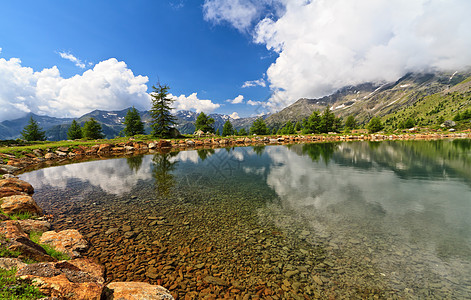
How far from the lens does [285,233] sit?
9062 mm

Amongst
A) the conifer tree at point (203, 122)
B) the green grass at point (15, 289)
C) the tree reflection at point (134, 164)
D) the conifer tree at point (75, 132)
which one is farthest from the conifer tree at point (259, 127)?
the green grass at point (15, 289)

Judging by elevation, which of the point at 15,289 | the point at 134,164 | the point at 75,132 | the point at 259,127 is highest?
the point at 259,127

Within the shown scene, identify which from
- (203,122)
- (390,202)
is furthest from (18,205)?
(203,122)

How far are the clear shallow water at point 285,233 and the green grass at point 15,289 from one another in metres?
3.58

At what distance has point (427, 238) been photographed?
8133 mm

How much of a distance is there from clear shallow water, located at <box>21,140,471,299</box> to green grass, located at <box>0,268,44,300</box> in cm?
358

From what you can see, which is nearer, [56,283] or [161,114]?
[56,283]

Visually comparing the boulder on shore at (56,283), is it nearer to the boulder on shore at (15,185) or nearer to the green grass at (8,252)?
the green grass at (8,252)

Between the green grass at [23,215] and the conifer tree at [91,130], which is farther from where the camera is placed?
the conifer tree at [91,130]

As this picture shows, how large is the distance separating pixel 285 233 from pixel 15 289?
9171 mm

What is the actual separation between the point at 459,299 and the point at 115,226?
14733 millimetres

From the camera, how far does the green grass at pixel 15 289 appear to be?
324 centimetres

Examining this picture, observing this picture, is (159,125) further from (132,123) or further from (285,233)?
(285,233)

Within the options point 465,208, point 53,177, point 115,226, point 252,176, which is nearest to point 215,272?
point 115,226
